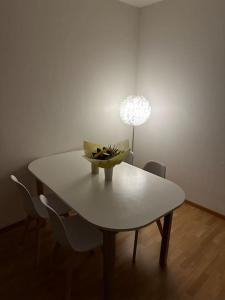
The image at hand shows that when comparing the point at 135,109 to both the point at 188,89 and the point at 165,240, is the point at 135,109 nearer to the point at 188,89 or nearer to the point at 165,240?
the point at 188,89

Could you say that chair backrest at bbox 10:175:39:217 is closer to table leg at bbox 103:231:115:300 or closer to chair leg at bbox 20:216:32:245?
chair leg at bbox 20:216:32:245

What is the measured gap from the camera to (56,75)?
219 cm

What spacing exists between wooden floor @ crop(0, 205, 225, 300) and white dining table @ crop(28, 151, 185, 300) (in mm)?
186

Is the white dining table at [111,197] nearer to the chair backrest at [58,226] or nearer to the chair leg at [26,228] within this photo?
the chair backrest at [58,226]

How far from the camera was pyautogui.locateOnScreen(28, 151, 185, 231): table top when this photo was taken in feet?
4.20

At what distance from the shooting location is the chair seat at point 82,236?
142 centimetres

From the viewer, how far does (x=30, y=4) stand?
1890 millimetres

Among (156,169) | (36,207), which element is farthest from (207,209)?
(36,207)

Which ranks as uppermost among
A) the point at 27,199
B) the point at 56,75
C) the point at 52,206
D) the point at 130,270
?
the point at 56,75

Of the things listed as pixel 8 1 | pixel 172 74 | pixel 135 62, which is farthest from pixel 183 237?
pixel 8 1

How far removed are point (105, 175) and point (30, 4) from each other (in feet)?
5.28

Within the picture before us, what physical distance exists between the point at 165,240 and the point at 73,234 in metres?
0.74

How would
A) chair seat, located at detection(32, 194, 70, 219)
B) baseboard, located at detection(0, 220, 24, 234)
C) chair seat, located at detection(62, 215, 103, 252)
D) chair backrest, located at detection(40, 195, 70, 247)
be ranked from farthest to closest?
baseboard, located at detection(0, 220, 24, 234), chair seat, located at detection(32, 194, 70, 219), chair seat, located at detection(62, 215, 103, 252), chair backrest, located at detection(40, 195, 70, 247)

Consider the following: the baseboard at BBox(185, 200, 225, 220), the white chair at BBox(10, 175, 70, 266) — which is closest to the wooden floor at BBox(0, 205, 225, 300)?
the white chair at BBox(10, 175, 70, 266)
